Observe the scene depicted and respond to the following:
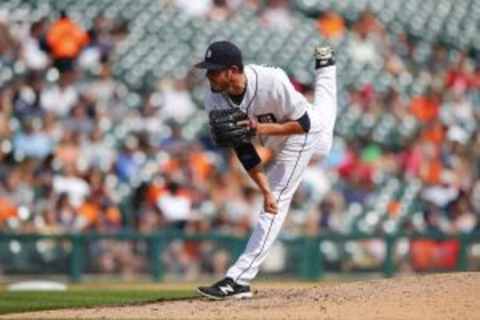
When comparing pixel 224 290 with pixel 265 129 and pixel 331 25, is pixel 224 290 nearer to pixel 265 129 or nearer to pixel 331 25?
pixel 265 129

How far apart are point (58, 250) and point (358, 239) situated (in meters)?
3.38

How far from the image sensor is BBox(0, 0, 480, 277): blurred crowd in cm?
1455

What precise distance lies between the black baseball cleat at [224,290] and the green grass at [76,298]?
0.88 m

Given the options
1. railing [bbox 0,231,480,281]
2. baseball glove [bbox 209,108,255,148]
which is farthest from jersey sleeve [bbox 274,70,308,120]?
railing [bbox 0,231,480,281]

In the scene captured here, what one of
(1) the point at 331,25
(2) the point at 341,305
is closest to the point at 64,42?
(1) the point at 331,25

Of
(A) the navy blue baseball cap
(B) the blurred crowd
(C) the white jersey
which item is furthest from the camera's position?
(B) the blurred crowd

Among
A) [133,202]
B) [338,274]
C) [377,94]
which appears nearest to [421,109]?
[377,94]

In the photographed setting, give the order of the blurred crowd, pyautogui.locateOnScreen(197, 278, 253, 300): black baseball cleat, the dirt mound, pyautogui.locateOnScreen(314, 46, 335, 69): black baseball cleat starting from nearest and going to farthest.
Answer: the dirt mound → pyautogui.locateOnScreen(197, 278, 253, 300): black baseball cleat → pyautogui.locateOnScreen(314, 46, 335, 69): black baseball cleat → the blurred crowd

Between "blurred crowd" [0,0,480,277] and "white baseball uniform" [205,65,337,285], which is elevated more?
"white baseball uniform" [205,65,337,285]

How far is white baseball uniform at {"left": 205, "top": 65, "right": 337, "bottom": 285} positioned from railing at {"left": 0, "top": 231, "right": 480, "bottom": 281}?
19.3 ft

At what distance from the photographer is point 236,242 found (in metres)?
15.0

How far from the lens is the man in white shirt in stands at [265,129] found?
8.26m

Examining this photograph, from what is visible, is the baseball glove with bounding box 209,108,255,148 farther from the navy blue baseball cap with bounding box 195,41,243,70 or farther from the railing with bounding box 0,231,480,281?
the railing with bounding box 0,231,480,281

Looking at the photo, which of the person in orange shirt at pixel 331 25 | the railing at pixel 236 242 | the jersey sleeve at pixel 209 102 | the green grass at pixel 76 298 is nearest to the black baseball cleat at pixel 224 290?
the green grass at pixel 76 298
